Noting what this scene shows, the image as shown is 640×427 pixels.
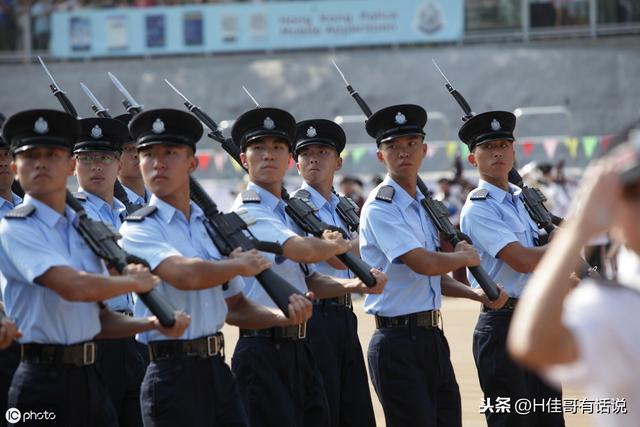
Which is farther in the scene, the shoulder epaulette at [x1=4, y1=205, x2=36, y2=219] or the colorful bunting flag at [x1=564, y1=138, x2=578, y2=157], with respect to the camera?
the colorful bunting flag at [x1=564, y1=138, x2=578, y2=157]

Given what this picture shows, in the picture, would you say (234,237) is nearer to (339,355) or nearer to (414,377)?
(414,377)

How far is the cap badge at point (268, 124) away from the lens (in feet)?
22.3

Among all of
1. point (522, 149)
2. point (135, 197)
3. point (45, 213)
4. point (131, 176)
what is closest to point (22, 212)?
point (45, 213)

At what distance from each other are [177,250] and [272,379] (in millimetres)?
1011

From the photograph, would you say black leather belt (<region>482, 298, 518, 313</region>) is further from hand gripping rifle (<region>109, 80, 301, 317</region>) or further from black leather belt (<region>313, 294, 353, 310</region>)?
hand gripping rifle (<region>109, 80, 301, 317</region>)

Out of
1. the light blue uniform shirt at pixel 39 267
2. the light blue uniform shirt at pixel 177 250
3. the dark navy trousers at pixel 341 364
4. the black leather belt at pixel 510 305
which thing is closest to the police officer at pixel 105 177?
the dark navy trousers at pixel 341 364

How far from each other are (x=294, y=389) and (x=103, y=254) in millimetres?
1490

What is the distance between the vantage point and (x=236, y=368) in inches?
250

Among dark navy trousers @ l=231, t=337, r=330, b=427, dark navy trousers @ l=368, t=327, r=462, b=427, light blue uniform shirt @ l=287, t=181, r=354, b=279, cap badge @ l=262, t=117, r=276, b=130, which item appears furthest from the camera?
light blue uniform shirt @ l=287, t=181, r=354, b=279

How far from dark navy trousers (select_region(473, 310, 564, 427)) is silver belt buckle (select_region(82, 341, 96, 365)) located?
256cm

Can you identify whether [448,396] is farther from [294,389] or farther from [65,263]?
[65,263]

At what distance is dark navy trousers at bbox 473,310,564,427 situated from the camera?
7.07 m

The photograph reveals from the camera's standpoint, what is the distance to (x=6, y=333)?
15.9 feet

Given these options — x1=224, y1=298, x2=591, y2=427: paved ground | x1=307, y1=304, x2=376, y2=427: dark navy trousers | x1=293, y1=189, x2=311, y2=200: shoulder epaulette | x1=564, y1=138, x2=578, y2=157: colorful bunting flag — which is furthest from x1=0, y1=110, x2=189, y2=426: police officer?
x1=564, y1=138, x2=578, y2=157: colorful bunting flag
